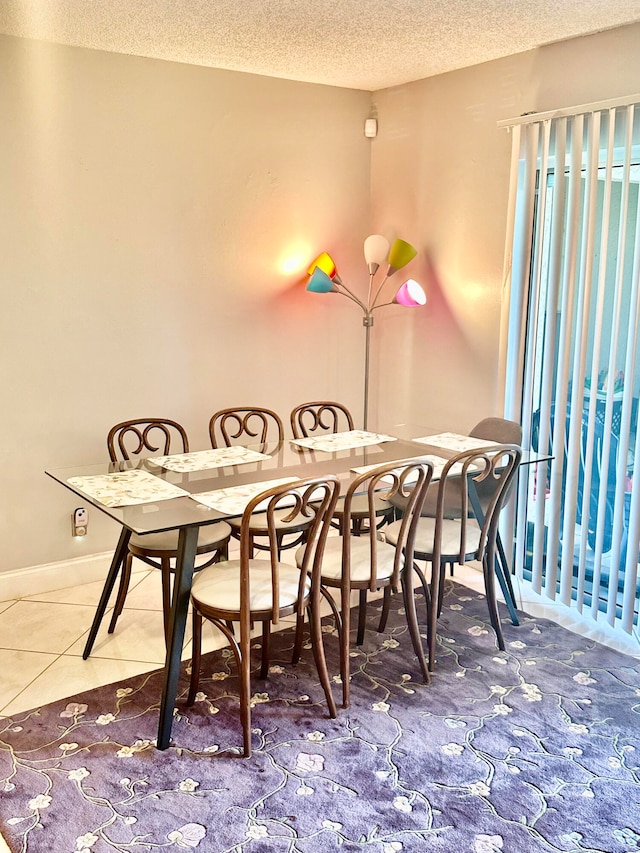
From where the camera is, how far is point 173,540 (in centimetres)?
284

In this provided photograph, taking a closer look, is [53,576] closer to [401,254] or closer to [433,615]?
[433,615]

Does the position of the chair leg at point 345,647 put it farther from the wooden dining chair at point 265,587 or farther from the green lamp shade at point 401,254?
the green lamp shade at point 401,254

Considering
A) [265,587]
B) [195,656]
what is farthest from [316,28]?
[195,656]

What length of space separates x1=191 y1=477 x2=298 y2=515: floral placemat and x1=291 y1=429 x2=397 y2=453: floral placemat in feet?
1.99

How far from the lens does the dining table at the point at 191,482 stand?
2.39 meters

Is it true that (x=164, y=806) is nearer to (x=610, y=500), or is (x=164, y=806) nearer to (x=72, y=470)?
(x=72, y=470)

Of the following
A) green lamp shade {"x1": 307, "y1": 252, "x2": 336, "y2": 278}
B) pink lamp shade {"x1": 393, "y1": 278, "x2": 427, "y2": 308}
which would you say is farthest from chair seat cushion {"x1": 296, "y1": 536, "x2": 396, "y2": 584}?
green lamp shade {"x1": 307, "y1": 252, "x2": 336, "y2": 278}

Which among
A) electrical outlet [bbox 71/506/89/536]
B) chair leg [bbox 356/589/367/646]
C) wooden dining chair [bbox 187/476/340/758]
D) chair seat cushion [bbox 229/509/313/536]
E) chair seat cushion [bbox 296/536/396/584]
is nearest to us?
wooden dining chair [bbox 187/476/340/758]

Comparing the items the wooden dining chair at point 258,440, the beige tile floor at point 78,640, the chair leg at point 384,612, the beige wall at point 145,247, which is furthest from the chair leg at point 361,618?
the beige wall at point 145,247

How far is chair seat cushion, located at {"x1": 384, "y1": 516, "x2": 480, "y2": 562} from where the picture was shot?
2.95 metres

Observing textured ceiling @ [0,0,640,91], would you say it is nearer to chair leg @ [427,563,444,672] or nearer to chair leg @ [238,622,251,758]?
chair leg @ [427,563,444,672]

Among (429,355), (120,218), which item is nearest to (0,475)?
(120,218)

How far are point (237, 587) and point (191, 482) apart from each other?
460 mm

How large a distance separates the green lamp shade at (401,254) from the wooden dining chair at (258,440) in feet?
3.40
